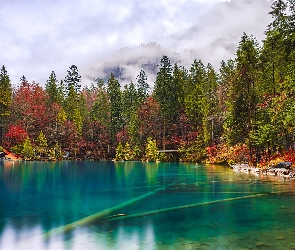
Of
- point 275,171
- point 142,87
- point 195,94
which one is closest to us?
point 275,171

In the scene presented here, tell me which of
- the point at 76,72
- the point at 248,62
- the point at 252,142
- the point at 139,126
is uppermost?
the point at 76,72

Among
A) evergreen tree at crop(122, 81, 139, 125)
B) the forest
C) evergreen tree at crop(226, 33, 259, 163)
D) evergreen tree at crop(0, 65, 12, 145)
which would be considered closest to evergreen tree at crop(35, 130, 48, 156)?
the forest

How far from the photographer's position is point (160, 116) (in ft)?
180

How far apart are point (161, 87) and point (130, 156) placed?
42.8ft

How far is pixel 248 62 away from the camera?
2994 centimetres

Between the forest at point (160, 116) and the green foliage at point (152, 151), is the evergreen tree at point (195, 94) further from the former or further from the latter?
the green foliage at point (152, 151)

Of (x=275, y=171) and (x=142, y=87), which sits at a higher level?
(x=142, y=87)

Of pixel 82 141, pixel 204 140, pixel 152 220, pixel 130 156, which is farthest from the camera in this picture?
pixel 82 141

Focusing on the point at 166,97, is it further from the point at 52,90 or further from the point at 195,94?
the point at 52,90

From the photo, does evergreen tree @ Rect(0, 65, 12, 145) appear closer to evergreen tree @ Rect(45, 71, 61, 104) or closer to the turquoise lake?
evergreen tree @ Rect(45, 71, 61, 104)

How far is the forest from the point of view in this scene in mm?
30844

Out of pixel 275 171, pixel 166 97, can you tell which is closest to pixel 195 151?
pixel 166 97

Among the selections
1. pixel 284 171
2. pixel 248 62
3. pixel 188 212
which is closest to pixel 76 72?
pixel 248 62

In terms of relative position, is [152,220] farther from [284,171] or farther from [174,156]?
[174,156]
